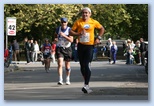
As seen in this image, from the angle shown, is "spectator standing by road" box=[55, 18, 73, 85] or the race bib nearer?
the race bib

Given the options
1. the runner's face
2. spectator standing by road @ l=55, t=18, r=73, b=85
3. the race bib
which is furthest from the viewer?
spectator standing by road @ l=55, t=18, r=73, b=85

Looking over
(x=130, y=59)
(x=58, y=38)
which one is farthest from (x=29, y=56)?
(x=58, y=38)

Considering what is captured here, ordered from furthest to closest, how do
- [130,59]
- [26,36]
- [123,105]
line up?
1. [26,36]
2. [130,59]
3. [123,105]

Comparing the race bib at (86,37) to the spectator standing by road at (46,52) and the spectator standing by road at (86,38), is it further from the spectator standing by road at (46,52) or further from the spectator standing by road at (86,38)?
the spectator standing by road at (46,52)

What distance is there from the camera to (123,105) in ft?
30.9

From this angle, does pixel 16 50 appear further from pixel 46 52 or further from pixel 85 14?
pixel 85 14

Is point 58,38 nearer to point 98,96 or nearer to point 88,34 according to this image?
point 88,34

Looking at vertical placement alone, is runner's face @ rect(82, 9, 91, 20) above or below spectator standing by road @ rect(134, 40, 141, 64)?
above

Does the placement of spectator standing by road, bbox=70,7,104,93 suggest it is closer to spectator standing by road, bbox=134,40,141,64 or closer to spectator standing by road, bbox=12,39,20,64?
spectator standing by road, bbox=134,40,141,64

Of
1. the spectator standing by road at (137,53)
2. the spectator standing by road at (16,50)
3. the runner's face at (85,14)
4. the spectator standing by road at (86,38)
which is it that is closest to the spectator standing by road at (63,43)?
the spectator standing by road at (86,38)

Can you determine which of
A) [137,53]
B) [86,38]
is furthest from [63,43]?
[137,53]

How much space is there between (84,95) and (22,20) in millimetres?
19828

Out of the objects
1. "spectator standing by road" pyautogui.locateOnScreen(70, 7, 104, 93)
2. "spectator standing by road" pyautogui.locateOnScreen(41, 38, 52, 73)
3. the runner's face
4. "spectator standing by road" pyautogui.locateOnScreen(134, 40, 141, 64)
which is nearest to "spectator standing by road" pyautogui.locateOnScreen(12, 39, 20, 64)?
"spectator standing by road" pyautogui.locateOnScreen(134, 40, 141, 64)

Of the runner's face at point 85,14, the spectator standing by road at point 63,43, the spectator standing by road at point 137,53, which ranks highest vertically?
the runner's face at point 85,14
